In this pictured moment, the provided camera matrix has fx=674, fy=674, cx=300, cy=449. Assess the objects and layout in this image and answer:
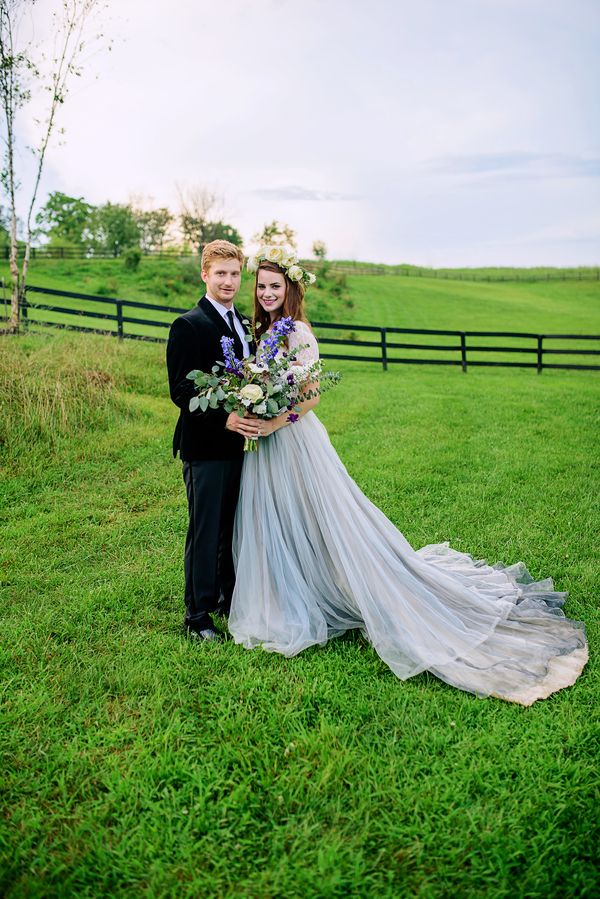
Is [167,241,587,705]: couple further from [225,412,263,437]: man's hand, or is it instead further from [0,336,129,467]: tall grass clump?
[0,336,129,467]: tall grass clump

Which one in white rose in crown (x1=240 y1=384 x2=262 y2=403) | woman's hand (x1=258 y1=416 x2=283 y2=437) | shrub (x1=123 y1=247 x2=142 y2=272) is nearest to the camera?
white rose in crown (x1=240 y1=384 x2=262 y2=403)

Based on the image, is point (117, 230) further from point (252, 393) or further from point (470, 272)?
point (252, 393)

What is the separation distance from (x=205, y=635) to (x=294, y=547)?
80 centimetres

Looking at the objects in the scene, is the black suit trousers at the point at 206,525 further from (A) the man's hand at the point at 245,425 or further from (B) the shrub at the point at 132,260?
(B) the shrub at the point at 132,260

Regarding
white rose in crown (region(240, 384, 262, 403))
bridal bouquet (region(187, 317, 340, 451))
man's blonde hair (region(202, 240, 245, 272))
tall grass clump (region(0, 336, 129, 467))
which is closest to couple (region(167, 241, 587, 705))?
man's blonde hair (region(202, 240, 245, 272))

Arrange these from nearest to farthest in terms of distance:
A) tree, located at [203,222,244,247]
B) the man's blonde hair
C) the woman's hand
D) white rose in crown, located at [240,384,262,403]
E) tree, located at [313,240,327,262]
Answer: white rose in crown, located at [240,384,262,403], the man's blonde hair, the woman's hand, tree, located at [203,222,244,247], tree, located at [313,240,327,262]

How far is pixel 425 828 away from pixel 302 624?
1587 mm

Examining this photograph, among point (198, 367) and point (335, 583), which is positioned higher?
point (198, 367)

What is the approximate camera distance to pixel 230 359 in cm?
390

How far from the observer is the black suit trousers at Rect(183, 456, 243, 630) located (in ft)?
14.0

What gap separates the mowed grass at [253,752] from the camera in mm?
2629

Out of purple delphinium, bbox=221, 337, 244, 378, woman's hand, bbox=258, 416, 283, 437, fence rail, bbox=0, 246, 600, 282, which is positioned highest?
fence rail, bbox=0, 246, 600, 282

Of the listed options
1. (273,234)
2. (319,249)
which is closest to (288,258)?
(273,234)

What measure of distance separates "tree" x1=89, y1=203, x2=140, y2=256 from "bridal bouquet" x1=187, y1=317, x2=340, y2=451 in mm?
38746
